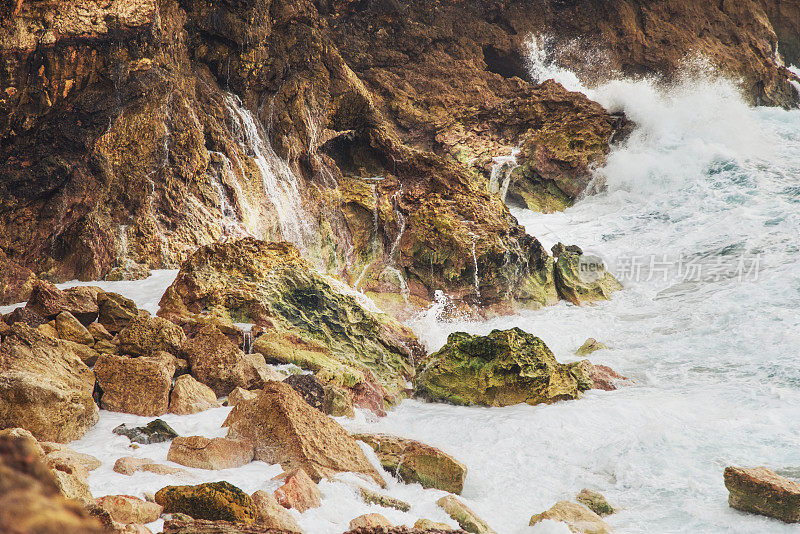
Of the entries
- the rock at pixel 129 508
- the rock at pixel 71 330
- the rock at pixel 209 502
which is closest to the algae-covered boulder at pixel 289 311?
the rock at pixel 71 330

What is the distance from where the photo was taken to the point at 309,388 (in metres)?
4.81

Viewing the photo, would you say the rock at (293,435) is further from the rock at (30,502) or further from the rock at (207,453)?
the rock at (30,502)

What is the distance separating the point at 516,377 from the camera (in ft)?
21.2

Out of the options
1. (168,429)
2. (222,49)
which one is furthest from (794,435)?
(222,49)

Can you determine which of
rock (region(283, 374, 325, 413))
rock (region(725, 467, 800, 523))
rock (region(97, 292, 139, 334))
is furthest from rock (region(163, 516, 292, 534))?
rock (region(97, 292, 139, 334))

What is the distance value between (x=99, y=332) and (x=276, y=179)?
659 centimetres

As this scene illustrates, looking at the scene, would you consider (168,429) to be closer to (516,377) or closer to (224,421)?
(224,421)

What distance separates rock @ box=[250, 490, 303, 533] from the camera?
2.56 m

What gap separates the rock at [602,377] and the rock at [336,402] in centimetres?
355

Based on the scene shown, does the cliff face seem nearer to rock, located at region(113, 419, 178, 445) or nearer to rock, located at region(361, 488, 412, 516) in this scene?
rock, located at region(113, 419, 178, 445)

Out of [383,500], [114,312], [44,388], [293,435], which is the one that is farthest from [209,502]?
[114,312]

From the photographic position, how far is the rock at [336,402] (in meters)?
5.06

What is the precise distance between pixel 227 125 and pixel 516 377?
7.82m

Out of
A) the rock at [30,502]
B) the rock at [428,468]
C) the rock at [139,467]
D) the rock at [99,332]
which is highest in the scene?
the rock at [30,502]
